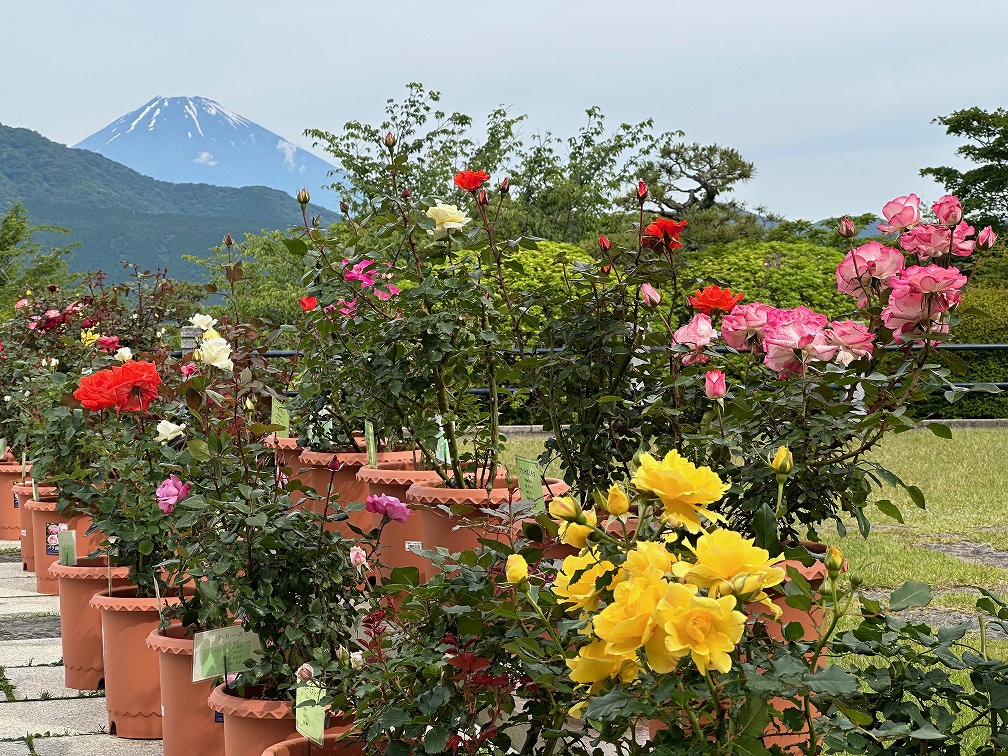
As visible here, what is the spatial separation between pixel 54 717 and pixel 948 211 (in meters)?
2.39

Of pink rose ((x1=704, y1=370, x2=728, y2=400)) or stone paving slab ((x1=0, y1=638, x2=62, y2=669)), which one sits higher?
pink rose ((x1=704, y1=370, x2=728, y2=400))

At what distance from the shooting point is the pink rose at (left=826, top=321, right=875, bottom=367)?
177 cm

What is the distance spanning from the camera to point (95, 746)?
250cm

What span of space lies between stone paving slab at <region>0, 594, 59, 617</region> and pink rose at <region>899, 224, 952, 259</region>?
3.26 m

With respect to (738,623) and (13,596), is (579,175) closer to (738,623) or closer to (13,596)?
(13,596)

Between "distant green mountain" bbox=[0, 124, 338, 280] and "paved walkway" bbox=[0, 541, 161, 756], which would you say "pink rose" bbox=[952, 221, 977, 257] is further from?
"distant green mountain" bbox=[0, 124, 338, 280]

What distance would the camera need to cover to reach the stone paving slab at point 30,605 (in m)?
3.92

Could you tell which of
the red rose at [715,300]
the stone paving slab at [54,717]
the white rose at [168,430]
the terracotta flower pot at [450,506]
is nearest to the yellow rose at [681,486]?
the red rose at [715,300]

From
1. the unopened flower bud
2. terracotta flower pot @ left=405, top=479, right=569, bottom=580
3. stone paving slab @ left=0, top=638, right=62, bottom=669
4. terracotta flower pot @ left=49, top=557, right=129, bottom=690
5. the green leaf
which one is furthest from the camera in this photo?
stone paving slab @ left=0, top=638, right=62, bottom=669

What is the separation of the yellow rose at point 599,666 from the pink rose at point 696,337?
3.43ft

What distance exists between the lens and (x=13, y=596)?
4.16m

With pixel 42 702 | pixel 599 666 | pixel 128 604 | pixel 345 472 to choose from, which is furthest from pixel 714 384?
pixel 42 702

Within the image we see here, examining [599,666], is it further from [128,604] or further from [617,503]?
[128,604]

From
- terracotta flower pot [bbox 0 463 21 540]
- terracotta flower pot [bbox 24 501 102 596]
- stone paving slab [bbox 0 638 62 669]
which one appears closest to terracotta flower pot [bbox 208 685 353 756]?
stone paving slab [bbox 0 638 62 669]
